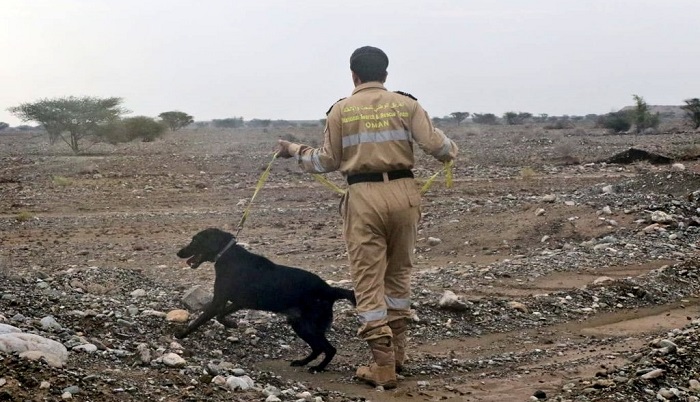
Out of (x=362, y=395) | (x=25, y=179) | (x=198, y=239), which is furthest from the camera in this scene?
(x=25, y=179)

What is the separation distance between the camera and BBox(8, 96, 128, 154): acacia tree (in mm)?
35969

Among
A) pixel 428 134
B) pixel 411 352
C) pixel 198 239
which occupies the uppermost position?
pixel 428 134

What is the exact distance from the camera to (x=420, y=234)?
39.9 feet

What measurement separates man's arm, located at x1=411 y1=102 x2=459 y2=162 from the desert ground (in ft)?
5.38

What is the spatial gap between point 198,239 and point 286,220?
24.9 ft

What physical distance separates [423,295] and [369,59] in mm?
3100

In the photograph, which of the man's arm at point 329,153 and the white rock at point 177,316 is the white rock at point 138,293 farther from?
the man's arm at point 329,153

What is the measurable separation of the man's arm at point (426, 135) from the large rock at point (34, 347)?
2.66 m

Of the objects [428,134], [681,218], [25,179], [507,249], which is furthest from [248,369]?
[25,179]

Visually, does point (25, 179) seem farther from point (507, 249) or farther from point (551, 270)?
point (551, 270)

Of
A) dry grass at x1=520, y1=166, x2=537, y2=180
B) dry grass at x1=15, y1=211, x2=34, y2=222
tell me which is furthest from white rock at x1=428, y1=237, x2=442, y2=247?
dry grass at x1=520, y1=166, x2=537, y2=180

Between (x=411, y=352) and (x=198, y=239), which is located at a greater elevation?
(x=198, y=239)

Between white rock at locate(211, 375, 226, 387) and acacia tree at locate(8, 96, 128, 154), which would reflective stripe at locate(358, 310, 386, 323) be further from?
acacia tree at locate(8, 96, 128, 154)

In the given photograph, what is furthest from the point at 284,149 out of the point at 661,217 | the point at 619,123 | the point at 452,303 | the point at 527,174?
the point at 619,123
